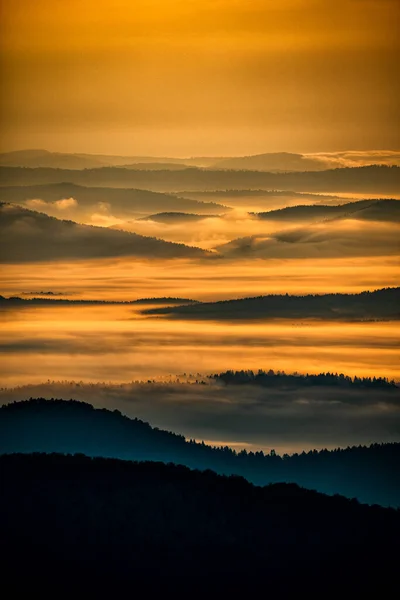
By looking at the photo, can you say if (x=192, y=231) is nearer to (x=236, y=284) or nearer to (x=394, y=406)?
(x=236, y=284)

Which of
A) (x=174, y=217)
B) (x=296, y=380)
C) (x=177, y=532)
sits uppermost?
(x=174, y=217)

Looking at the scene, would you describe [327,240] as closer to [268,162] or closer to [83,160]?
[268,162]

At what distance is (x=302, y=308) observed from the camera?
17188 millimetres

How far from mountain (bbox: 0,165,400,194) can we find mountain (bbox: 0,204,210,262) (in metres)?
0.55

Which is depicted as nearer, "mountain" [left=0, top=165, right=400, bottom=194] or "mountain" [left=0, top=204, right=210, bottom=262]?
"mountain" [left=0, top=204, right=210, bottom=262]

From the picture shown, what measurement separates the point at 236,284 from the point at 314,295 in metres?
0.94

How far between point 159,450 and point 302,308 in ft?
8.64

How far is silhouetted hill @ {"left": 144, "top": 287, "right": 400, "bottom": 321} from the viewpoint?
1702 cm

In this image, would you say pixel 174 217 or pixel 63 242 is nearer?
pixel 63 242

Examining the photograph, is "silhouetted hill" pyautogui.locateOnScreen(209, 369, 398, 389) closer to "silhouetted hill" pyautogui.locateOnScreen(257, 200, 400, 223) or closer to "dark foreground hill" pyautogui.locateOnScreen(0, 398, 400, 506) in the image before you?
"dark foreground hill" pyautogui.locateOnScreen(0, 398, 400, 506)

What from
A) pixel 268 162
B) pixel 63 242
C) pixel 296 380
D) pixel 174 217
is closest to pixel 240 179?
pixel 268 162

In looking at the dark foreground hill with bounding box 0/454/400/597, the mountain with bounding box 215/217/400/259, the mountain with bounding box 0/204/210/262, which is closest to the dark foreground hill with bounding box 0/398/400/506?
the dark foreground hill with bounding box 0/454/400/597

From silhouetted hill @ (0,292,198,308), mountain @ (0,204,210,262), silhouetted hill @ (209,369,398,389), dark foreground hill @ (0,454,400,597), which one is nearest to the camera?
dark foreground hill @ (0,454,400,597)

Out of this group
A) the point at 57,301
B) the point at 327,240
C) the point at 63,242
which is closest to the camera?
the point at 57,301
